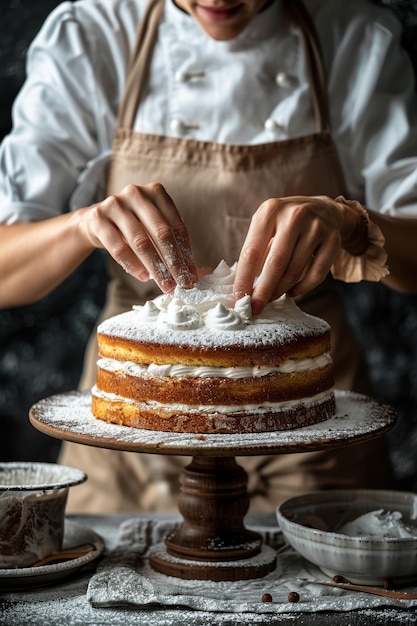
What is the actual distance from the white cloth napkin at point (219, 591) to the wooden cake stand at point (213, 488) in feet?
0.07

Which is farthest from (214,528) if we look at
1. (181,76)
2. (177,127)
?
(181,76)

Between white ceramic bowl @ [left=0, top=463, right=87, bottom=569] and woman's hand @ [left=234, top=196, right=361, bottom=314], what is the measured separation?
0.43 metres

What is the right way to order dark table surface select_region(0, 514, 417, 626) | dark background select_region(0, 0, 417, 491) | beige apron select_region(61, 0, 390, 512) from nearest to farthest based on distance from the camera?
dark table surface select_region(0, 514, 417, 626), beige apron select_region(61, 0, 390, 512), dark background select_region(0, 0, 417, 491)

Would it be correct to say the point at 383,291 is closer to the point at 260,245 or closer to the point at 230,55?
the point at 230,55

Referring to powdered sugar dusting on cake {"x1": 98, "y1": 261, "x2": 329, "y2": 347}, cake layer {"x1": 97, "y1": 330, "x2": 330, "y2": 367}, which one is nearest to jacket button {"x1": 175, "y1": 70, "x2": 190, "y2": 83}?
powdered sugar dusting on cake {"x1": 98, "y1": 261, "x2": 329, "y2": 347}

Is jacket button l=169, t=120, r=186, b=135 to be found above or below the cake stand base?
above

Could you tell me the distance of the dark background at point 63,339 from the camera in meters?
3.13

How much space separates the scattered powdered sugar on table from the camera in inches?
50.2

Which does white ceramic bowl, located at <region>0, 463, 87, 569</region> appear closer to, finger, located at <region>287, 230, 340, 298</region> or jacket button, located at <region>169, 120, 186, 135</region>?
finger, located at <region>287, 230, 340, 298</region>

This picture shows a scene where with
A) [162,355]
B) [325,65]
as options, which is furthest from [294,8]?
[162,355]

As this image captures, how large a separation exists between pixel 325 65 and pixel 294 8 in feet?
0.48

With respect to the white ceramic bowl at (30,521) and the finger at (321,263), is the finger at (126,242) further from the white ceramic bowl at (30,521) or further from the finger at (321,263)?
the white ceramic bowl at (30,521)

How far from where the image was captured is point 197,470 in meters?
1.49

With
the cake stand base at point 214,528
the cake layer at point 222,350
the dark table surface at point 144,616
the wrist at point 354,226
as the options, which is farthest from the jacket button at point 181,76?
the dark table surface at point 144,616
